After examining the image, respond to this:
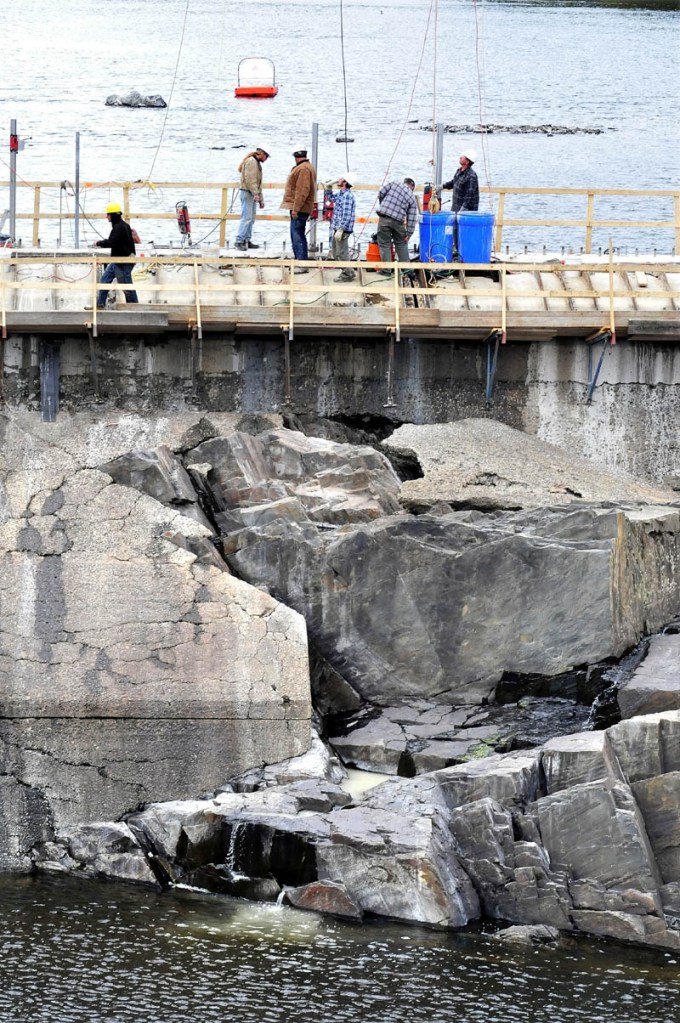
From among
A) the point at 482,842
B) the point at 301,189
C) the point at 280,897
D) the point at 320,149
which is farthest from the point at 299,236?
the point at 320,149

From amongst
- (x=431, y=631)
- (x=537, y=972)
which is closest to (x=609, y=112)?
(x=431, y=631)

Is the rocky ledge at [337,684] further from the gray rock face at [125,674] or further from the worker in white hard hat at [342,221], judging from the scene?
the worker in white hard hat at [342,221]

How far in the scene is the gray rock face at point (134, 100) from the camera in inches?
3204

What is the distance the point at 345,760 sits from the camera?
19.7 m

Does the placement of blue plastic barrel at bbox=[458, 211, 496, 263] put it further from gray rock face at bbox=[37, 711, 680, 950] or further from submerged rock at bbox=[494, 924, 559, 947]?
submerged rock at bbox=[494, 924, 559, 947]

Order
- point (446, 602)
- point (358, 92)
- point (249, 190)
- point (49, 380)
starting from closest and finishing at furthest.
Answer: point (446, 602)
point (49, 380)
point (249, 190)
point (358, 92)

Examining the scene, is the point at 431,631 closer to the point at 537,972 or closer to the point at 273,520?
the point at 273,520

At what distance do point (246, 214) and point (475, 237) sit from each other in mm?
4082

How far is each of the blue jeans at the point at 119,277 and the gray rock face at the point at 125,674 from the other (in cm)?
542

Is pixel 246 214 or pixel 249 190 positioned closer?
pixel 249 190

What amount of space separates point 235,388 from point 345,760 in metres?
7.17

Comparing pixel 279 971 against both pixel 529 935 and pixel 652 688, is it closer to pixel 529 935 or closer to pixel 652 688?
pixel 529 935

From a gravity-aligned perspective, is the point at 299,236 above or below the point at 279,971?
above

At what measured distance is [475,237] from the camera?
2753cm
